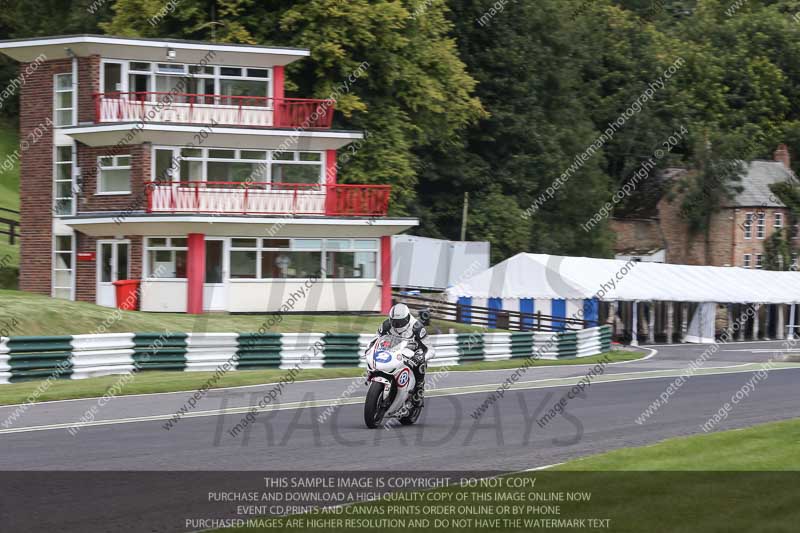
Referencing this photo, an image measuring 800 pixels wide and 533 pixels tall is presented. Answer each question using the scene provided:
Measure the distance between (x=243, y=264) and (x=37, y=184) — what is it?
298 inches

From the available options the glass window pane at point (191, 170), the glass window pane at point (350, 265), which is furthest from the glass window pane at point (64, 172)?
the glass window pane at point (350, 265)

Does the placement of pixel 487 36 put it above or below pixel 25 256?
above

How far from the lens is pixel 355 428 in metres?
15.3

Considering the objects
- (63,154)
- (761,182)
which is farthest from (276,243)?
(761,182)

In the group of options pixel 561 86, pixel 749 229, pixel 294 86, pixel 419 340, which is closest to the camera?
pixel 419 340

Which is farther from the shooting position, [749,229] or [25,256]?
[749,229]

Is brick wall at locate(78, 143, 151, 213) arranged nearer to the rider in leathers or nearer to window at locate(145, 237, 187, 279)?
window at locate(145, 237, 187, 279)

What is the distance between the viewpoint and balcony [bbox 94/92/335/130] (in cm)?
3800

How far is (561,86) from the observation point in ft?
208

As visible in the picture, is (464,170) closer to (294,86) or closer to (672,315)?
(672,315)

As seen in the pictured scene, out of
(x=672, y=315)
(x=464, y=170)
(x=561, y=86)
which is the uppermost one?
(x=561, y=86)
